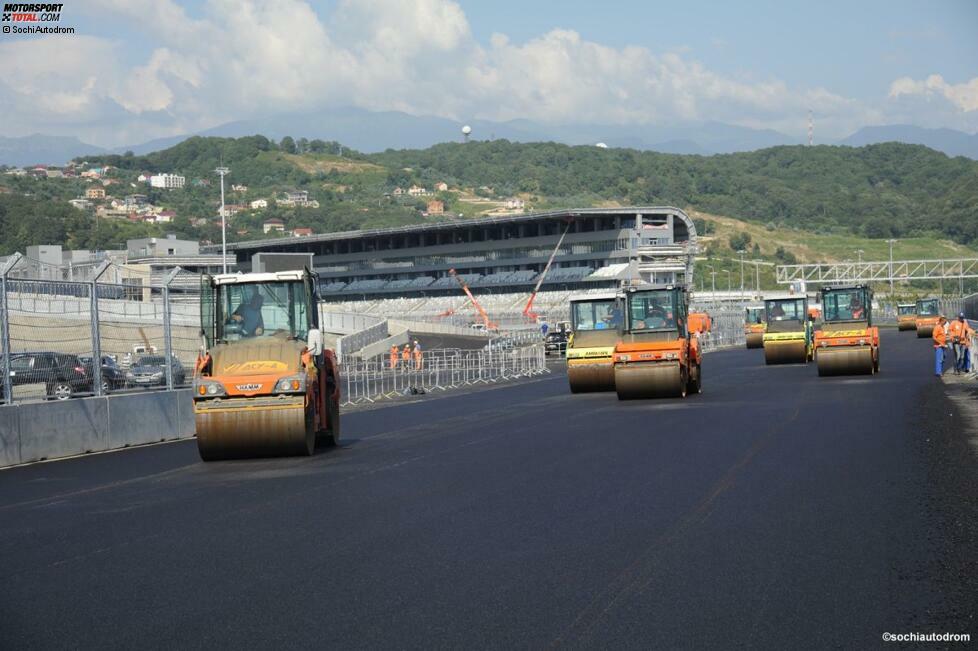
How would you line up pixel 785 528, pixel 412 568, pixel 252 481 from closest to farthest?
pixel 412 568 < pixel 785 528 < pixel 252 481

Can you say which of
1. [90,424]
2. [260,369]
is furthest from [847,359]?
[90,424]

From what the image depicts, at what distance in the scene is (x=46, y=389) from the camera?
17312 mm

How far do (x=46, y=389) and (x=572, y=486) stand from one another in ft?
28.9

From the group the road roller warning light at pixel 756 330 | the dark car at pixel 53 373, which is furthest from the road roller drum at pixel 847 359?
the road roller warning light at pixel 756 330

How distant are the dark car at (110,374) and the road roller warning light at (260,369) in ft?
8.82

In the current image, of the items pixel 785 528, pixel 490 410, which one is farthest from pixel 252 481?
pixel 490 410

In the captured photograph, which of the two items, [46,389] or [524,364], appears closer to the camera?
[46,389]

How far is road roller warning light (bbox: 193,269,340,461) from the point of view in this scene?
1584cm

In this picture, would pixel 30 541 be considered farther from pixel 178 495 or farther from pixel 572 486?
pixel 572 486

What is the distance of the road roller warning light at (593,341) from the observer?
31297mm

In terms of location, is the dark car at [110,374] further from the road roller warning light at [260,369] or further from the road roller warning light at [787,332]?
the road roller warning light at [787,332]

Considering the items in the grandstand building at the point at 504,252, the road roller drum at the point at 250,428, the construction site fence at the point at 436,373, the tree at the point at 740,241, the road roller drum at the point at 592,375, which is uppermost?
the tree at the point at 740,241

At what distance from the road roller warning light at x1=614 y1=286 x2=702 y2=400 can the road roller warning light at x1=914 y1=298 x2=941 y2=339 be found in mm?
49045

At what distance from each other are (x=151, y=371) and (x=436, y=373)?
74.3ft
